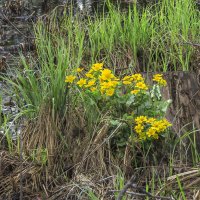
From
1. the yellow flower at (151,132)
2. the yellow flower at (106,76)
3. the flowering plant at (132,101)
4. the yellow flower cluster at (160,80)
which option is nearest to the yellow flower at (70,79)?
the flowering plant at (132,101)

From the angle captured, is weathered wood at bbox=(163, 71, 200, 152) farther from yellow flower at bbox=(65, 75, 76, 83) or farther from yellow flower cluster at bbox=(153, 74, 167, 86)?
yellow flower at bbox=(65, 75, 76, 83)

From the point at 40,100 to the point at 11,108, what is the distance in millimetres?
1230

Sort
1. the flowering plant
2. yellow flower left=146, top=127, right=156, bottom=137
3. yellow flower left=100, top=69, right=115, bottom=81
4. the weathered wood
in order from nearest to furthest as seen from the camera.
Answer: yellow flower left=146, top=127, right=156, bottom=137 → the flowering plant → yellow flower left=100, top=69, right=115, bottom=81 → the weathered wood

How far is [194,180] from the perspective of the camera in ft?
9.98

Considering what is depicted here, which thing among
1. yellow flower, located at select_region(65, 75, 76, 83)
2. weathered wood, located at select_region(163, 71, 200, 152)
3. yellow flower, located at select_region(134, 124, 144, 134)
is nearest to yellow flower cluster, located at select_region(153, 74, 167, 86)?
weathered wood, located at select_region(163, 71, 200, 152)

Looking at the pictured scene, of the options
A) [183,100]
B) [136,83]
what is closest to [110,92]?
[136,83]

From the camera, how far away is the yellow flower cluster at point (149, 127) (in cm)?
322

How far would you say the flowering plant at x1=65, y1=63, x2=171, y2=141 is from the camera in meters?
3.35

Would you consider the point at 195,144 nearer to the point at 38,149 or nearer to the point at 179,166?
the point at 179,166

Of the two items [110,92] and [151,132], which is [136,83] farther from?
[151,132]

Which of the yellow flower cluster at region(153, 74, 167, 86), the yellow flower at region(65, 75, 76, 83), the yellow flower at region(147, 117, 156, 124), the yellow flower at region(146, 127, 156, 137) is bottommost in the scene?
the yellow flower at region(146, 127, 156, 137)

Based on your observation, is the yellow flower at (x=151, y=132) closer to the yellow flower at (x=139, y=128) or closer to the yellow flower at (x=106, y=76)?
the yellow flower at (x=139, y=128)

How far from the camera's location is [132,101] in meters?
3.44

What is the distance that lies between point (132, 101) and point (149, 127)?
210mm
